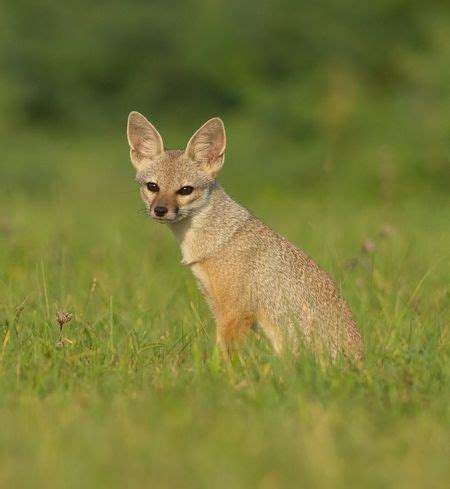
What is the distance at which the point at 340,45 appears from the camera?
1756 centimetres

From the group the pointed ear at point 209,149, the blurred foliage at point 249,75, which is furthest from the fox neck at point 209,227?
the blurred foliage at point 249,75

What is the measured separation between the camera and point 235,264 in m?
5.31

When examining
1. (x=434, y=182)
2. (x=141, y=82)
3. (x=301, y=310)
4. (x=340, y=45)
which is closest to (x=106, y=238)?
(x=301, y=310)

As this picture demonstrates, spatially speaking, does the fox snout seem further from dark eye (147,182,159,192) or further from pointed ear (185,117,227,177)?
pointed ear (185,117,227,177)

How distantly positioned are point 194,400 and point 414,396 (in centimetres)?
84

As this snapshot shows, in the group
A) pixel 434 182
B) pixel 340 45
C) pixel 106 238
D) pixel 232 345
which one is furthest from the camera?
pixel 340 45

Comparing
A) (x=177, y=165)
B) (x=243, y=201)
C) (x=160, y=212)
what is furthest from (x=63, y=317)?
(x=243, y=201)

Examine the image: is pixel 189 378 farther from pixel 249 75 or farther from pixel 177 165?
pixel 249 75

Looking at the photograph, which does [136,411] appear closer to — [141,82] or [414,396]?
[414,396]

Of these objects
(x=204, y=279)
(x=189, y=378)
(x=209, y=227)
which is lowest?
(x=189, y=378)

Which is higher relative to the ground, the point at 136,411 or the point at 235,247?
the point at 235,247

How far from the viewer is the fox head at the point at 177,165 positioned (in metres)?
5.46

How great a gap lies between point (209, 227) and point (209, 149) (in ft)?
1.63

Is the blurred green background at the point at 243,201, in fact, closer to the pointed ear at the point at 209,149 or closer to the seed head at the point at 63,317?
the seed head at the point at 63,317
